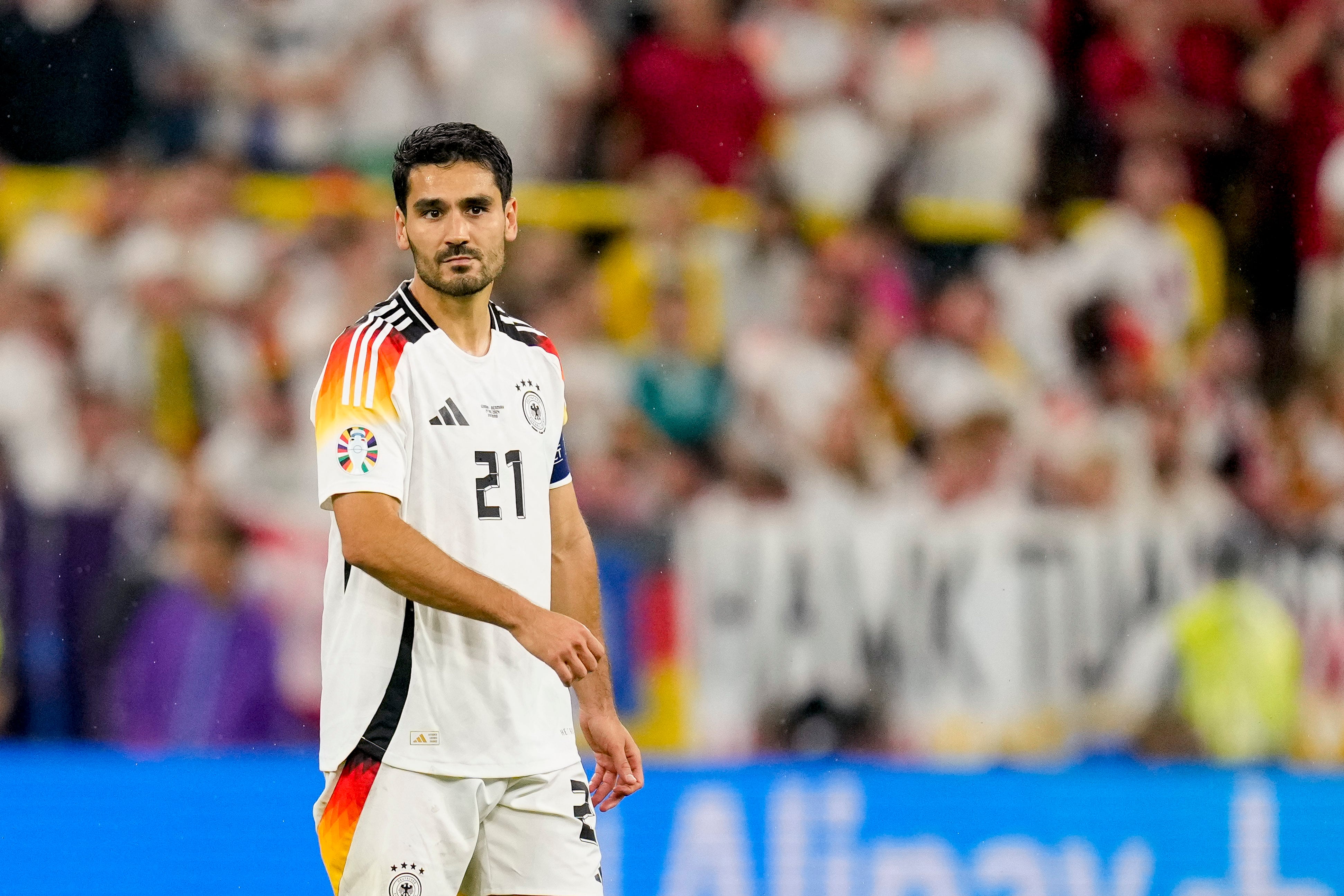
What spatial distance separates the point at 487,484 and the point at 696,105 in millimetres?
5712

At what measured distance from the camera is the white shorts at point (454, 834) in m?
3.32

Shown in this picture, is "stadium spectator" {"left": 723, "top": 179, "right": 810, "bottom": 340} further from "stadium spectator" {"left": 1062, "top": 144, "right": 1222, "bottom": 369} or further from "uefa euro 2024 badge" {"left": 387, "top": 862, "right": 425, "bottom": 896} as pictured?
"uefa euro 2024 badge" {"left": 387, "top": 862, "right": 425, "bottom": 896}

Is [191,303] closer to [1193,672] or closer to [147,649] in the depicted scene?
[147,649]

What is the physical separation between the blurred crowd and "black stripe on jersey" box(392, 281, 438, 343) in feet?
11.2

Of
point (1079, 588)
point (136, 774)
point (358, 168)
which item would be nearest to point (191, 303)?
point (358, 168)

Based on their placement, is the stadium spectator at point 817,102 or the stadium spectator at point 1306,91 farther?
the stadium spectator at point 1306,91

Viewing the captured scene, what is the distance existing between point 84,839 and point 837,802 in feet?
7.74

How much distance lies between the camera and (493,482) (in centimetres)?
342

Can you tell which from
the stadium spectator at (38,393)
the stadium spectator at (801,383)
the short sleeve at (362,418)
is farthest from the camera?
the stadium spectator at (801,383)

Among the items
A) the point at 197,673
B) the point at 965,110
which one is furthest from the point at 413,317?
the point at 965,110

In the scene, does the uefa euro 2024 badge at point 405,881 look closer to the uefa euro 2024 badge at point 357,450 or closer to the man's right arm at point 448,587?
the man's right arm at point 448,587

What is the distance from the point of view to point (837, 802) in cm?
586

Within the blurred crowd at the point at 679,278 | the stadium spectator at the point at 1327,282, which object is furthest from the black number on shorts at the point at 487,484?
the stadium spectator at the point at 1327,282

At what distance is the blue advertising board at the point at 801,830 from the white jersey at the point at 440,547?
2387mm
